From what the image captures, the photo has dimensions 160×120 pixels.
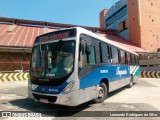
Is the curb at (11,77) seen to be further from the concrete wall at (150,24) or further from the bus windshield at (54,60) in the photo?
the concrete wall at (150,24)

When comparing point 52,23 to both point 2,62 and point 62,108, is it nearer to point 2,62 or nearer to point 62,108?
point 2,62

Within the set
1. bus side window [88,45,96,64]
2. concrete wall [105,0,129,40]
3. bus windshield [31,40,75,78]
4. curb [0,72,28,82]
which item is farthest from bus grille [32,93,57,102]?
concrete wall [105,0,129,40]

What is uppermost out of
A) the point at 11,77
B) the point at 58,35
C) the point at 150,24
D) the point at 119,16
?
the point at 119,16

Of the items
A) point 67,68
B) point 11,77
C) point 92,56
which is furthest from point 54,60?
point 11,77

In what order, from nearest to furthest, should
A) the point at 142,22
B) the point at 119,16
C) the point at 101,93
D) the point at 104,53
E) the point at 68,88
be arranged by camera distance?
the point at 68,88 < the point at 101,93 < the point at 104,53 < the point at 142,22 < the point at 119,16

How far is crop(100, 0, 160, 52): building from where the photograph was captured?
32875 millimetres

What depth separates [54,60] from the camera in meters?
6.96

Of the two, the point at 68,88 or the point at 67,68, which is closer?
the point at 68,88

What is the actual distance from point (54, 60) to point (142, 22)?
29.0 metres

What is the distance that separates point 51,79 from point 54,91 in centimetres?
43

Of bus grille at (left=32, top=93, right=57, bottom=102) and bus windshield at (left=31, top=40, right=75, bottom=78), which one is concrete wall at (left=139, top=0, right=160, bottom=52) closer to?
bus windshield at (left=31, top=40, right=75, bottom=78)

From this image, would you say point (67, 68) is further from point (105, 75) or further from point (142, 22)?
point (142, 22)

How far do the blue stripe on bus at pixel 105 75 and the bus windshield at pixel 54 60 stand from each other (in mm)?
813

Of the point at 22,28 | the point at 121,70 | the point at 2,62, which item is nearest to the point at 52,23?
the point at 22,28
